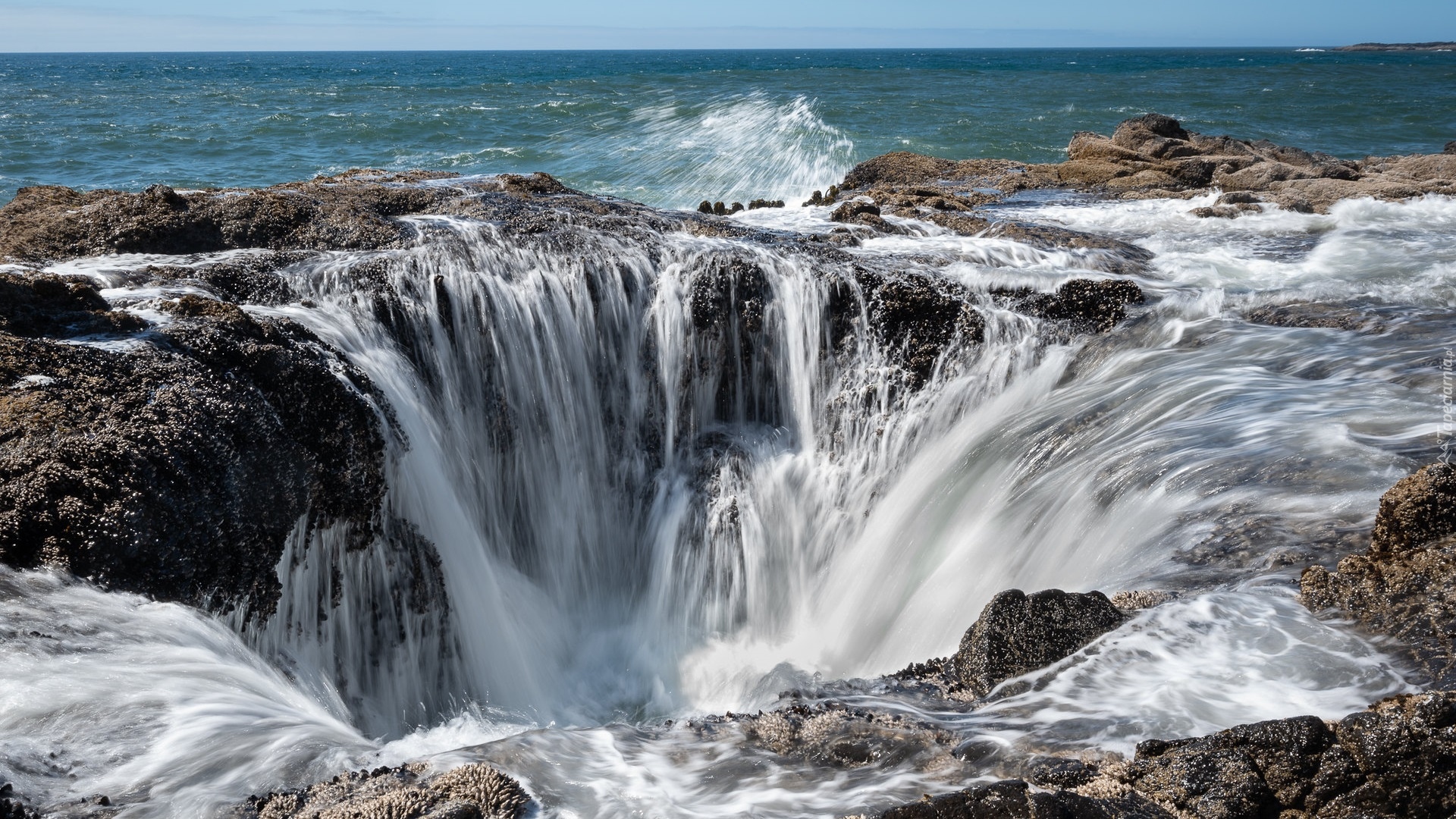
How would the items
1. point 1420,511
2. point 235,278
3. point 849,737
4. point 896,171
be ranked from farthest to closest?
point 896,171
point 235,278
point 1420,511
point 849,737

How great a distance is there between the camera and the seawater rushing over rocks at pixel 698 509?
2846 mm

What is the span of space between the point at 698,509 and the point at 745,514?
1.14ft

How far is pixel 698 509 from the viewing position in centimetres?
678

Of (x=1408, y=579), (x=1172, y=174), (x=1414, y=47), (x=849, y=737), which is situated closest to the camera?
(x=849, y=737)

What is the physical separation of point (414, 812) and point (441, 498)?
3314mm

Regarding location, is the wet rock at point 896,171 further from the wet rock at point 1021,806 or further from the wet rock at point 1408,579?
the wet rock at point 1021,806

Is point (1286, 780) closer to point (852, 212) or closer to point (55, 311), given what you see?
point (55, 311)

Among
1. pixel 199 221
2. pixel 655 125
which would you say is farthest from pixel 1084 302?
pixel 655 125

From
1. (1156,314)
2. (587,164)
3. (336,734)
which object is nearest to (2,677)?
(336,734)

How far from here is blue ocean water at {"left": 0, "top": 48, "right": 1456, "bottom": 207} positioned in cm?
1892

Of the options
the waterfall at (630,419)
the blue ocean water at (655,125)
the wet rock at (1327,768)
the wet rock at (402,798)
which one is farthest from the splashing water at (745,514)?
the blue ocean water at (655,125)

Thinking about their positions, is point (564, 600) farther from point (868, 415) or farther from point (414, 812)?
point (414, 812)

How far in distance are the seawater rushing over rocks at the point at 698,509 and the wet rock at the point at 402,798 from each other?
0.7 inches

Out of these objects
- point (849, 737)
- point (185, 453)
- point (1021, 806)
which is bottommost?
point (849, 737)
